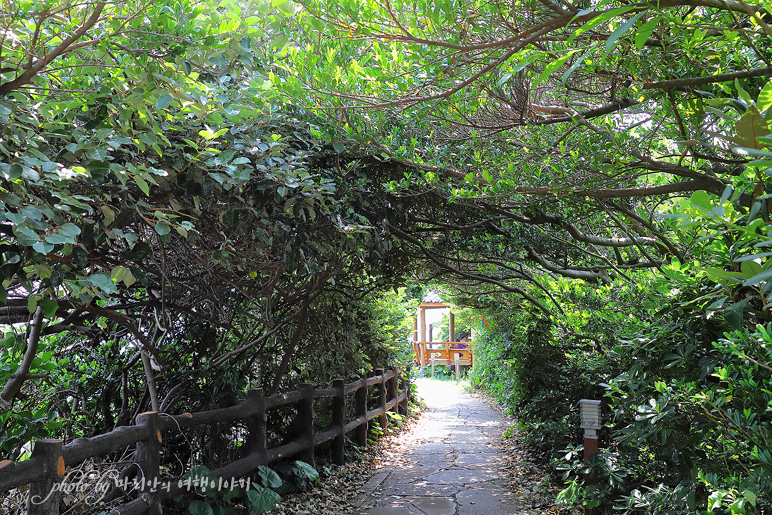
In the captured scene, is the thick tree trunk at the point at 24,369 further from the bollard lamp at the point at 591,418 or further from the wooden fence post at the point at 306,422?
the bollard lamp at the point at 591,418

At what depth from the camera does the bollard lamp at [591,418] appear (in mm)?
3795

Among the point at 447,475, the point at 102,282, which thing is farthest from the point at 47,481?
the point at 447,475

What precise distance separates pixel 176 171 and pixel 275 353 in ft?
11.1

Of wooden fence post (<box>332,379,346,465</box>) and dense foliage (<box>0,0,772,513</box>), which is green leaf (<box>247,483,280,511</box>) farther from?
wooden fence post (<box>332,379,346,465</box>)

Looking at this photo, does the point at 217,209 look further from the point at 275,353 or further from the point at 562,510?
the point at 562,510

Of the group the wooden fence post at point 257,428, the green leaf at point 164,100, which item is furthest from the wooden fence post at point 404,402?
the green leaf at point 164,100

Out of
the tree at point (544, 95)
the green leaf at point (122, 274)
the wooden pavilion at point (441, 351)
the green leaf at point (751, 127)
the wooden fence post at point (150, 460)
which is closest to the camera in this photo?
the green leaf at point (751, 127)

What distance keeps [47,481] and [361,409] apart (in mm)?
4980

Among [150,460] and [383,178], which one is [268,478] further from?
[383,178]

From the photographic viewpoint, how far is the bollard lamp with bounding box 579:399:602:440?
12.5 ft

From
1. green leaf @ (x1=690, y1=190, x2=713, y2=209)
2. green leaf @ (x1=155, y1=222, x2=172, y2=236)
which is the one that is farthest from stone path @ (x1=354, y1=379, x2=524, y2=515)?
green leaf @ (x1=690, y1=190, x2=713, y2=209)

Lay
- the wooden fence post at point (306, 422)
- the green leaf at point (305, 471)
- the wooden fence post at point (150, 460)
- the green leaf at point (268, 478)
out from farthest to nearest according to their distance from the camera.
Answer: the wooden fence post at point (306, 422), the green leaf at point (305, 471), the green leaf at point (268, 478), the wooden fence post at point (150, 460)

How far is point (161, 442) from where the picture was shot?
11.4 feet

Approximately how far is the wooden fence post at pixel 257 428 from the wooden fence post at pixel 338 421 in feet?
5.45
